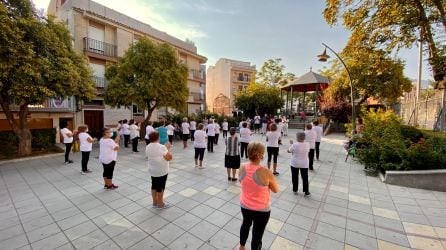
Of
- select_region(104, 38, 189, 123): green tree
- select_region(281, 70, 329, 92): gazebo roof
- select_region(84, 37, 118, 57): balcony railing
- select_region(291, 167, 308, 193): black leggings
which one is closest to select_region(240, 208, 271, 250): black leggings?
select_region(291, 167, 308, 193): black leggings

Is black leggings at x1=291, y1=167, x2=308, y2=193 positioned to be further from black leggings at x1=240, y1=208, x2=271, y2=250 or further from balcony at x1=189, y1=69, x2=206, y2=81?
balcony at x1=189, y1=69, x2=206, y2=81

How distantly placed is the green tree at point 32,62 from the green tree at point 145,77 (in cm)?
218

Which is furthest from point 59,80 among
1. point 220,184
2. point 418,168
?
point 418,168

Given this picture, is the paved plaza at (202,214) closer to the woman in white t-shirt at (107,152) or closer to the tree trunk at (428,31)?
the woman in white t-shirt at (107,152)

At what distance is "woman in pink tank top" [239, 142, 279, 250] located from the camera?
2496 millimetres

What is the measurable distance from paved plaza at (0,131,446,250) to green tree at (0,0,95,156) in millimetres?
3418

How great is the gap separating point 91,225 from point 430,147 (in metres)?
9.26

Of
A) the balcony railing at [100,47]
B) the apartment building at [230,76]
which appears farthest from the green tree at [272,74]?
the balcony railing at [100,47]

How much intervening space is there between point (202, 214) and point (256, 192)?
1.97m

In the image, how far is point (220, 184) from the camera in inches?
223

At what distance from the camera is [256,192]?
2.50 meters

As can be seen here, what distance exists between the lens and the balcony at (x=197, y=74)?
23.5 meters

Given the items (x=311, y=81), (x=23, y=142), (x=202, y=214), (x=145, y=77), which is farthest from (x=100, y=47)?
(x=311, y=81)

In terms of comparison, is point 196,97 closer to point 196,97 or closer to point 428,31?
point 196,97
